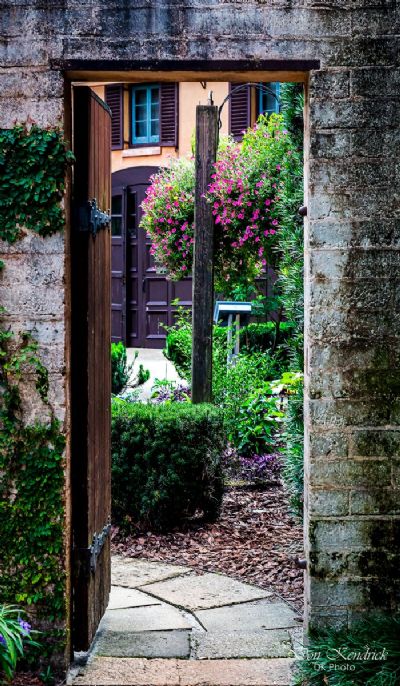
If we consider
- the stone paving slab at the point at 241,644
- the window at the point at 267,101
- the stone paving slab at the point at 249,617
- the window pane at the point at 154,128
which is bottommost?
the stone paving slab at the point at 249,617

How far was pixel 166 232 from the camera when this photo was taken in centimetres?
1101

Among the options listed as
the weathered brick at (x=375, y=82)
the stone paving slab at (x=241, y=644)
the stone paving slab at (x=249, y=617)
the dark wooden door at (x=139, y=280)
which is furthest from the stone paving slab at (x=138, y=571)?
the dark wooden door at (x=139, y=280)

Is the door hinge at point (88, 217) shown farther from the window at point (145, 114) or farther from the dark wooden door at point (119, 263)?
the dark wooden door at point (119, 263)

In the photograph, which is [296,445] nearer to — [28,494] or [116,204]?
[28,494]

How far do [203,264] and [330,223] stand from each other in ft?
13.0

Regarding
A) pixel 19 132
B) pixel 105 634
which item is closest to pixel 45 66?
pixel 19 132

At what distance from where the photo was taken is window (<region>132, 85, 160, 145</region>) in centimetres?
1675

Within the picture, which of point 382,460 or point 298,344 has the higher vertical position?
point 298,344

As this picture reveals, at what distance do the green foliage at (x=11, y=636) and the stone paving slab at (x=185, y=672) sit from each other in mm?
349

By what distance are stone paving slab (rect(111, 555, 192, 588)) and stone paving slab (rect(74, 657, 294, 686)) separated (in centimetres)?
123

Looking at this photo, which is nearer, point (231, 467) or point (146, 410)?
point (146, 410)

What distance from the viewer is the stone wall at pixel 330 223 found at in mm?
4023

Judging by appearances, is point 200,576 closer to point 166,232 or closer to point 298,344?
point 298,344

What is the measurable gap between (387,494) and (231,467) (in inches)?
151
